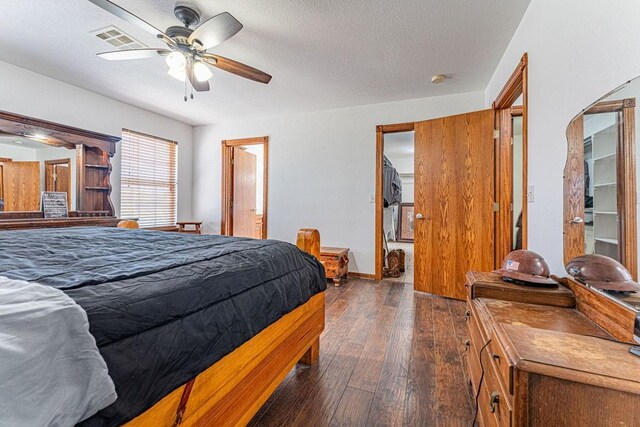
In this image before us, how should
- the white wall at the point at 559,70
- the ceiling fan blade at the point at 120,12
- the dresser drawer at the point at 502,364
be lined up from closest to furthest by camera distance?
1. the dresser drawer at the point at 502,364
2. the white wall at the point at 559,70
3. the ceiling fan blade at the point at 120,12

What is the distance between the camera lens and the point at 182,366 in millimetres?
788

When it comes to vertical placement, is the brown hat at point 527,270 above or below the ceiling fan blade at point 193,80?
below

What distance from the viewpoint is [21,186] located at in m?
2.90

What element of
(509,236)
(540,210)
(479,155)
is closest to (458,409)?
(540,210)

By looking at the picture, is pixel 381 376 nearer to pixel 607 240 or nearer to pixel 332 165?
pixel 607 240

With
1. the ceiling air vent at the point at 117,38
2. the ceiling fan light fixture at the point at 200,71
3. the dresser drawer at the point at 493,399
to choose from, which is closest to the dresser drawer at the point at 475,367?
the dresser drawer at the point at 493,399

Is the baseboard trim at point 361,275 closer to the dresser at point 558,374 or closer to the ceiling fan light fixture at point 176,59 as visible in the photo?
the dresser at point 558,374

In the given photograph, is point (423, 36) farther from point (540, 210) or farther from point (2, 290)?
point (2, 290)

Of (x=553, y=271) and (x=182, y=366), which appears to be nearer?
(x=182, y=366)

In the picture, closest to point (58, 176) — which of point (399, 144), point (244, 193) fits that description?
point (244, 193)

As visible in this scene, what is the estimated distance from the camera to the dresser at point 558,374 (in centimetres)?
62

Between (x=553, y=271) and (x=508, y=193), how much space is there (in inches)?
58.8

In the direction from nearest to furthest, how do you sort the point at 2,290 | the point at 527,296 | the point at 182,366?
the point at 2,290, the point at 182,366, the point at 527,296

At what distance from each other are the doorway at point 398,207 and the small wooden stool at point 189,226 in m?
3.13
